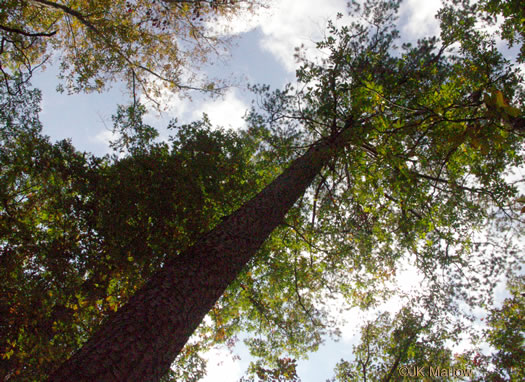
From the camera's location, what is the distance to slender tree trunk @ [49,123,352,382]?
9.23 ft

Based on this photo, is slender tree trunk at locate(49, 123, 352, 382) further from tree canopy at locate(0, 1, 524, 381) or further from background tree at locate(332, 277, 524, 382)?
background tree at locate(332, 277, 524, 382)

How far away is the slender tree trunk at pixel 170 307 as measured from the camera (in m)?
2.81

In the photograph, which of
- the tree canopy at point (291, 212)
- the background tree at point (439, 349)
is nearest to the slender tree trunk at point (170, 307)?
the tree canopy at point (291, 212)

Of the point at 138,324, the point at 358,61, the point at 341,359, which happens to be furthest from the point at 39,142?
the point at 341,359

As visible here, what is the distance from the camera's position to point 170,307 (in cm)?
356

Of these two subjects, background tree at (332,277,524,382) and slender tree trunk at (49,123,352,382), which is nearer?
slender tree trunk at (49,123,352,382)

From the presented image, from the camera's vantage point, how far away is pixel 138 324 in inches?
128

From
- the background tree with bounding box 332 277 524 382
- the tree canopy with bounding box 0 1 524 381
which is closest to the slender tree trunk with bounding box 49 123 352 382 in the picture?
the tree canopy with bounding box 0 1 524 381

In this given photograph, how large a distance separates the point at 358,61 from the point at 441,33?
7.99 feet

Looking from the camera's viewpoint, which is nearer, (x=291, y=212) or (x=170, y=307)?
(x=170, y=307)

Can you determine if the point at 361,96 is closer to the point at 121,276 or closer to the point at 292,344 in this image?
the point at 121,276

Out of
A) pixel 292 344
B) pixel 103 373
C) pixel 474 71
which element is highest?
pixel 474 71

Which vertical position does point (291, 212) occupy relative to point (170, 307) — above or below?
above

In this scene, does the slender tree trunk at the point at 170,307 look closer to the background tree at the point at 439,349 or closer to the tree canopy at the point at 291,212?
the tree canopy at the point at 291,212
